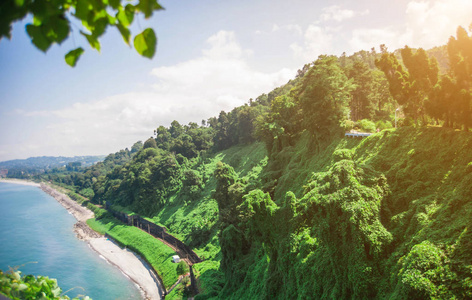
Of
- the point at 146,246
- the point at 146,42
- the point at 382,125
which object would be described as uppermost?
the point at 382,125

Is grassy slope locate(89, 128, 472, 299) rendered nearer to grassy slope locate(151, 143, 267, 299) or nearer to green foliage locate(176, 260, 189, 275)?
grassy slope locate(151, 143, 267, 299)

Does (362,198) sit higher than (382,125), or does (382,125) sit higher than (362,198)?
(382,125)

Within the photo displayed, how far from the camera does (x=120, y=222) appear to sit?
49938mm

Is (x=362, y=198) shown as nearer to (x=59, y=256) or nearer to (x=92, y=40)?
(x=92, y=40)

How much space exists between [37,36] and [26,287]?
204 cm

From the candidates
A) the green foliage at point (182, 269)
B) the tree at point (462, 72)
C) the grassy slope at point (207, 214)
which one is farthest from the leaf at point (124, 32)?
the green foliage at point (182, 269)

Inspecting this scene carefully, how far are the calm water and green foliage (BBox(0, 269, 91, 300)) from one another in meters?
21.2

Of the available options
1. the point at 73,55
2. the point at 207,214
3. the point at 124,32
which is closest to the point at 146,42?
the point at 124,32

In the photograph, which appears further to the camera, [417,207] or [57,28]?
[417,207]

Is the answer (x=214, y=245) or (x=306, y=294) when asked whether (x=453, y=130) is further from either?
(x=214, y=245)

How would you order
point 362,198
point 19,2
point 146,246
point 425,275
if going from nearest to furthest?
point 19,2 < point 425,275 < point 362,198 < point 146,246

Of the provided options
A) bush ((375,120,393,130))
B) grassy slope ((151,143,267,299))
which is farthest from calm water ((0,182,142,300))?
bush ((375,120,393,130))

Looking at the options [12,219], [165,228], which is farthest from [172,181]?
[12,219]

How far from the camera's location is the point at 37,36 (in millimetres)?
1409
